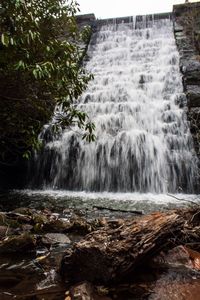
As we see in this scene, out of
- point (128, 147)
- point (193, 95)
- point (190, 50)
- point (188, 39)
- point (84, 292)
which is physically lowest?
point (84, 292)

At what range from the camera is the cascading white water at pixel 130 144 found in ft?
32.6

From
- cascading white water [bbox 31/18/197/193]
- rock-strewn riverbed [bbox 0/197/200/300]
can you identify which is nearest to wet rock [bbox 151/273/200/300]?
rock-strewn riverbed [bbox 0/197/200/300]

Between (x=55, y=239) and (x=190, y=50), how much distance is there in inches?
476

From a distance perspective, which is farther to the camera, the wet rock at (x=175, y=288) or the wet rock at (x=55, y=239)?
the wet rock at (x=55, y=239)

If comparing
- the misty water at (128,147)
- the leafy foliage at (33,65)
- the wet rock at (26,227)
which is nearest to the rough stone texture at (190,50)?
the misty water at (128,147)

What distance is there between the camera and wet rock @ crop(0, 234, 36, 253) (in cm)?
410

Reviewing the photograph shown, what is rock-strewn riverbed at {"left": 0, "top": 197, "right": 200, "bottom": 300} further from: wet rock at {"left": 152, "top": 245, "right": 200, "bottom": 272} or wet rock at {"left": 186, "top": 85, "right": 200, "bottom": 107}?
wet rock at {"left": 186, "top": 85, "right": 200, "bottom": 107}

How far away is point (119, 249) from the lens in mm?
3305

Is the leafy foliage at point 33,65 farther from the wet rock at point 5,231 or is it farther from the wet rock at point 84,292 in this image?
the wet rock at point 84,292

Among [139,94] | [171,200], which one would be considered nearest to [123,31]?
[139,94]

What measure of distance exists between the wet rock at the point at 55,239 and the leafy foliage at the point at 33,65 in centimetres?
222

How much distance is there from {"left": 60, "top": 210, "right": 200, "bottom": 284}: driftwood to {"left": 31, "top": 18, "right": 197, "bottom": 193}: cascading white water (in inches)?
230

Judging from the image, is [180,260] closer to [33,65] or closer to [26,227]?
[26,227]

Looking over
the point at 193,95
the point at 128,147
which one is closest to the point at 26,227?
the point at 128,147
